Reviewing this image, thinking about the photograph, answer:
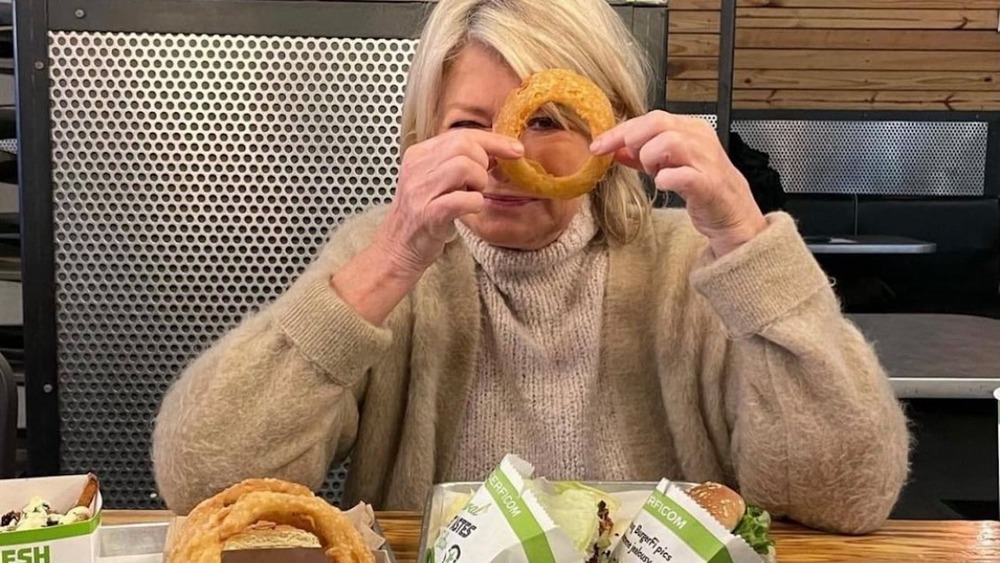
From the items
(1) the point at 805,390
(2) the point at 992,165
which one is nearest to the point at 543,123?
(1) the point at 805,390

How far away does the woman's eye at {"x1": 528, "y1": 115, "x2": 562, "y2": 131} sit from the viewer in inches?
47.9

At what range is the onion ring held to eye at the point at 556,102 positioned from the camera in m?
1.14

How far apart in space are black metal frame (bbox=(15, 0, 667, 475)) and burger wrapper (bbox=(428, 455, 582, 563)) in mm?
943

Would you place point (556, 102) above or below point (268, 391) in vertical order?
above

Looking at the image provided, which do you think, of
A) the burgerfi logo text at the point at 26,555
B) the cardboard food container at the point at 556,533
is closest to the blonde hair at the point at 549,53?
the cardboard food container at the point at 556,533

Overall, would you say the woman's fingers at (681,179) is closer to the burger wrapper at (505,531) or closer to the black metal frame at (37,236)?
the burger wrapper at (505,531)

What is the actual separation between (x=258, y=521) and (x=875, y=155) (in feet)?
12.0

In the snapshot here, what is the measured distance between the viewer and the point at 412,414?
1280mm

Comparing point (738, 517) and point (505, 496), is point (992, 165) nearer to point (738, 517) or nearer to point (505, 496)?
point (738, 517)

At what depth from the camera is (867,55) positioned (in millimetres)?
3924

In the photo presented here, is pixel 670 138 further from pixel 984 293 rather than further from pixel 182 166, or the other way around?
pixel 984 293

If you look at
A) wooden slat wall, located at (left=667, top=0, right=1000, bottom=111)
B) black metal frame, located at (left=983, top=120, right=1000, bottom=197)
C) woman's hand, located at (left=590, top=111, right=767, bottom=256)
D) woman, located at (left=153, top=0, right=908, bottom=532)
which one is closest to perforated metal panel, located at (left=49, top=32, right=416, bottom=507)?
woman, located at (left=153, top=0, right=908, bottom=532)

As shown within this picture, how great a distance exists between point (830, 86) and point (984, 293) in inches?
43.7

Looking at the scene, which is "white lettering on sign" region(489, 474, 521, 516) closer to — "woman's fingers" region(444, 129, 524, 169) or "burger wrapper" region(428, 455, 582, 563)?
"burger wrapper" region(428, 455, 582, 563)
